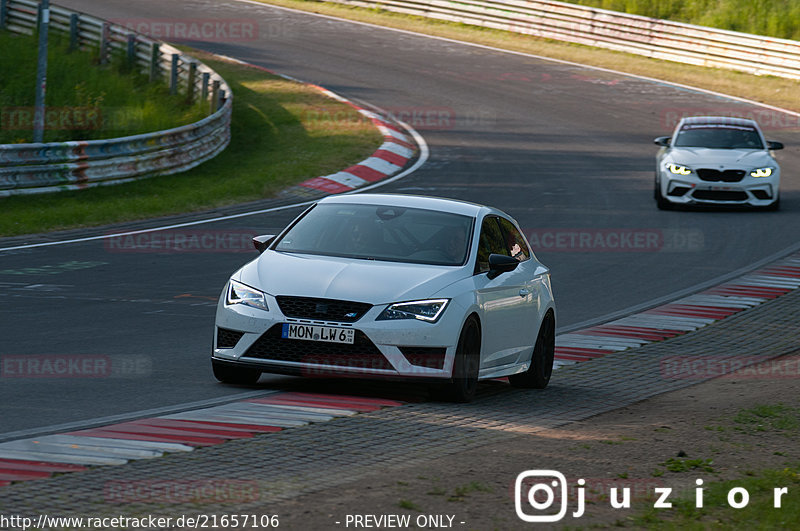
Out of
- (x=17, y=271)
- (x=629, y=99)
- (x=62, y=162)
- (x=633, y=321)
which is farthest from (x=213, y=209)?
(x=629, y=99)


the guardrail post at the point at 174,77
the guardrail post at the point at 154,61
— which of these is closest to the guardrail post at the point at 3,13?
the guardrail post at the point at 154,61

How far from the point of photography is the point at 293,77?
120ft

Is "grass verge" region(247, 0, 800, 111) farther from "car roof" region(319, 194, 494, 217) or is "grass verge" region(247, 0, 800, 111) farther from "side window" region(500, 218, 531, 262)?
"car roof" region(319, 194, 494, 217)

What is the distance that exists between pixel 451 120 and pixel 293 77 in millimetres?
6061

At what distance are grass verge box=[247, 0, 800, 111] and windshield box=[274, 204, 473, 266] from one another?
27.5 metres

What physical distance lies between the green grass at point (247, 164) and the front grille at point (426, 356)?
415 inches

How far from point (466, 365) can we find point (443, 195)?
13.8m

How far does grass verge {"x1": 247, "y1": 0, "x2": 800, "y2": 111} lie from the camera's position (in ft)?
125

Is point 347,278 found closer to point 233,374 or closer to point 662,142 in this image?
point 233,374

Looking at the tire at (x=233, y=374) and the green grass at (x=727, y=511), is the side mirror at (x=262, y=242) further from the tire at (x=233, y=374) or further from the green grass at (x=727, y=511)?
the green grass at (x=727, y=511)

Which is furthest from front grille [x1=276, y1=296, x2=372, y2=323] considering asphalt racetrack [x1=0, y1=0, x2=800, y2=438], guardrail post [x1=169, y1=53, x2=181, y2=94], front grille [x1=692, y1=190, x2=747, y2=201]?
guardrail post [x1=169, y1=53, x2=181, y2=94]

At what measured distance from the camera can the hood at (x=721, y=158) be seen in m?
23.1

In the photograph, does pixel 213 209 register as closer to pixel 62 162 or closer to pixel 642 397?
pixel 62 162

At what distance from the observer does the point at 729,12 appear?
46156 millimetres
